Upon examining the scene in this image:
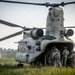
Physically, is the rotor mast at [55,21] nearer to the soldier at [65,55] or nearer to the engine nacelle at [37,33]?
the engine nacelle at [37,33]

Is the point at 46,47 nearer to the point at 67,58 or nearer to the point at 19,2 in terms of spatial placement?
the point at 67,58

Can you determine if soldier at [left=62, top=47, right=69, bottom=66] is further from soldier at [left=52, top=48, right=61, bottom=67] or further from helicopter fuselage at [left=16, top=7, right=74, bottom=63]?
Result: soldier at [left=52, top=48, right=61, bottom=67]

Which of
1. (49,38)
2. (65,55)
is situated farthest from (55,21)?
(65,55)

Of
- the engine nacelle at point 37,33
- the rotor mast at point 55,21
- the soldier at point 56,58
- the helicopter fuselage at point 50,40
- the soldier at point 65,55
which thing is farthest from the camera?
the engine nacelle at point 37,33

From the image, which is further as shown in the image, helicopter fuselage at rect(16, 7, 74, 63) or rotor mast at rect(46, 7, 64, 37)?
rotor mast at rect(46, 7, 64, 37)

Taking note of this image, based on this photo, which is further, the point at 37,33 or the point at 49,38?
the point at 37,33

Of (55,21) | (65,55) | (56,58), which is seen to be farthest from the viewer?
→ (55,21)

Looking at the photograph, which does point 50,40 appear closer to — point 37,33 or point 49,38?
point 49,38

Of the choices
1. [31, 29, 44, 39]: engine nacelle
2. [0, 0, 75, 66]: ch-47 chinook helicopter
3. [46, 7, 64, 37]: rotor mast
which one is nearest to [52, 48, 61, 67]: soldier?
[0, 0, 75, 66]: ch-47 chinook helicopter

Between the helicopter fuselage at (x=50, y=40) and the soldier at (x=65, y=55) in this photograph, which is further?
the soldier at (x=65, y=55)

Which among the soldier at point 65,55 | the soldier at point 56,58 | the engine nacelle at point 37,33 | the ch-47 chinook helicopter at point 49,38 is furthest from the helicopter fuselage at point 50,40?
the soldier at point 56,58

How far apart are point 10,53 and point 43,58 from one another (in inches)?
3492

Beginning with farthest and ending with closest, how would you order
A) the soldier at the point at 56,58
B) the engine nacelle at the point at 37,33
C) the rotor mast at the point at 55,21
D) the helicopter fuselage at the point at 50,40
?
the engine nacelle at the point at 37,33 < the rotor mast at the point at 55,21 < the helicopter fuselage at the point at 50,40 < the soldier at the point at 56,58

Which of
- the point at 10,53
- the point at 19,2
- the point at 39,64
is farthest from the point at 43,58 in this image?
the point at 10,53
